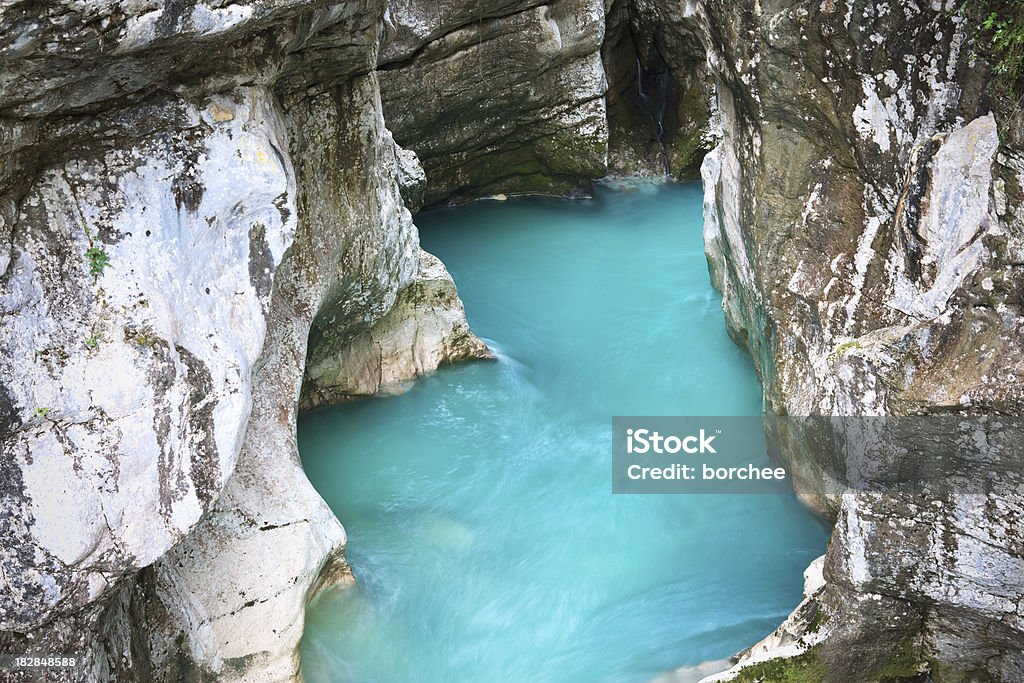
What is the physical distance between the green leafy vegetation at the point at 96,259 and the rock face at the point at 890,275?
3464 millimetres

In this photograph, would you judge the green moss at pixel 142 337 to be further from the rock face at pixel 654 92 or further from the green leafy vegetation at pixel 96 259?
the rock face at pixel 654 92

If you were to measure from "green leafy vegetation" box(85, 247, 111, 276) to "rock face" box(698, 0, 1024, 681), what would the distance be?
3.46 metres

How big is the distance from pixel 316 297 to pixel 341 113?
107 centimetres

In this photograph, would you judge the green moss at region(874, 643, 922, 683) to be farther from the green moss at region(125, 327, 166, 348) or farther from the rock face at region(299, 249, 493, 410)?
the rock face at region(299, 249, 493, 410)

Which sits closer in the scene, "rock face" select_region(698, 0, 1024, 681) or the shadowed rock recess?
the shadowed rock recess

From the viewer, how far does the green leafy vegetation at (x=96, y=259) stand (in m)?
4.29

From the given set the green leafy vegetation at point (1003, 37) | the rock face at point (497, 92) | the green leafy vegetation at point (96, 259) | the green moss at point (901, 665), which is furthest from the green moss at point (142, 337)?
the rock face at point (497, 92)

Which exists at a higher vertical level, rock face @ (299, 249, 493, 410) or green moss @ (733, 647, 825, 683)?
rock face @ (299, 249, 493, 410)

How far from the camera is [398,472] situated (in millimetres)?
6789

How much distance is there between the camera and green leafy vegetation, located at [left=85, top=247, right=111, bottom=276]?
4.29m

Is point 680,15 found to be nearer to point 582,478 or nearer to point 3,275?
point 582,478

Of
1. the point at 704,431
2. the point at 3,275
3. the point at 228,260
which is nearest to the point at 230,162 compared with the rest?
the point at 228,260

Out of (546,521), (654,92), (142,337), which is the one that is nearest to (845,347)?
(546,521)

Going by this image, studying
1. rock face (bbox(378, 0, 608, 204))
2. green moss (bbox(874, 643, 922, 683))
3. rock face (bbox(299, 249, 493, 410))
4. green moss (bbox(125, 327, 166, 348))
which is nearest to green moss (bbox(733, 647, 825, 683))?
green moss (bbox(874, 643, 922, 683))
